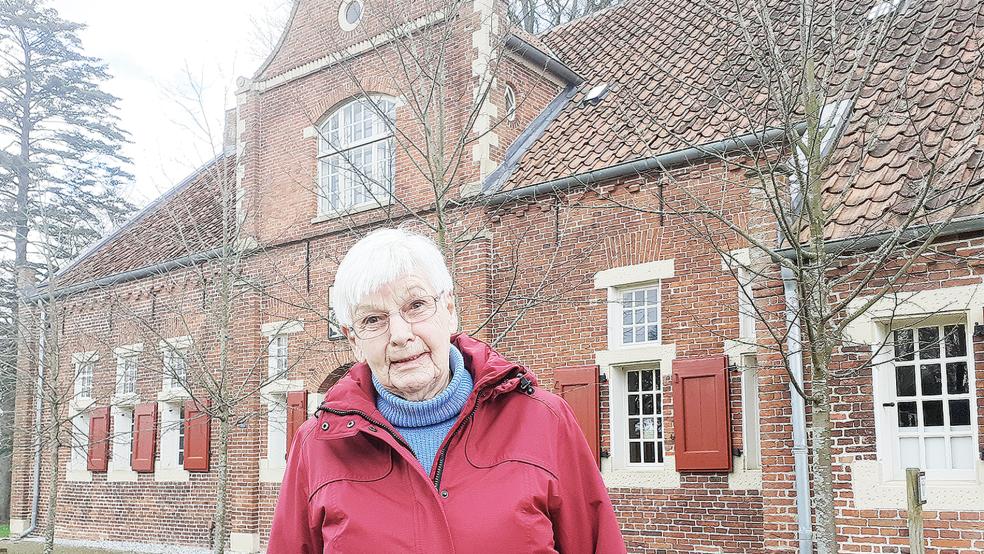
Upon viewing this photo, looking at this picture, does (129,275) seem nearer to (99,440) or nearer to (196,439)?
(99,440)

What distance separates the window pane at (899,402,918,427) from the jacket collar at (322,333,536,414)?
264 inches

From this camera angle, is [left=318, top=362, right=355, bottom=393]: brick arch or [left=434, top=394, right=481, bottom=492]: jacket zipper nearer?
[left=434, top=394, right=481, bottom=492]: jacket zipper

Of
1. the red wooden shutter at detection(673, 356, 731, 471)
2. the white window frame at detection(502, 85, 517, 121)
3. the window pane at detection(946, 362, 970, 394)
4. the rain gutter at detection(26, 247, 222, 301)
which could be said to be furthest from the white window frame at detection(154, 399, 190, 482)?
the window pane at detection(946, 362, 970, 394)

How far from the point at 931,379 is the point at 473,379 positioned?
6767mm

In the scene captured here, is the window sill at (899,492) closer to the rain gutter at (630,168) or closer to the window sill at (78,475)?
the rain gutter at (630,168)

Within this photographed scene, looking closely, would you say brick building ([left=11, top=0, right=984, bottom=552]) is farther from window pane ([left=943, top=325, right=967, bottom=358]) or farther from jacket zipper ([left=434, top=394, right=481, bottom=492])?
jacket zipper ([left=434, top=394, right=481, bottom=492])

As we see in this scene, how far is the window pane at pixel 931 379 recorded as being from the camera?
8.21 m

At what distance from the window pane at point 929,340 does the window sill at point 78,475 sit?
1517cm

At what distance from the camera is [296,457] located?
254 cm

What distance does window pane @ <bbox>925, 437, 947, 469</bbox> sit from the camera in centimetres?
812

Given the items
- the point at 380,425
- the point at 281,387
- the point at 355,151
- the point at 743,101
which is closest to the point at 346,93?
the point at 355,151

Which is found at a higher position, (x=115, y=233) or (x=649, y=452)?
(x=115, y=233)

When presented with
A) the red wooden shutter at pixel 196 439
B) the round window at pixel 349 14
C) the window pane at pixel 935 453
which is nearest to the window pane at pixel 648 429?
the window pane at pixel 935 453

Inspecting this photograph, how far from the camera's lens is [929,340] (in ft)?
27.3
